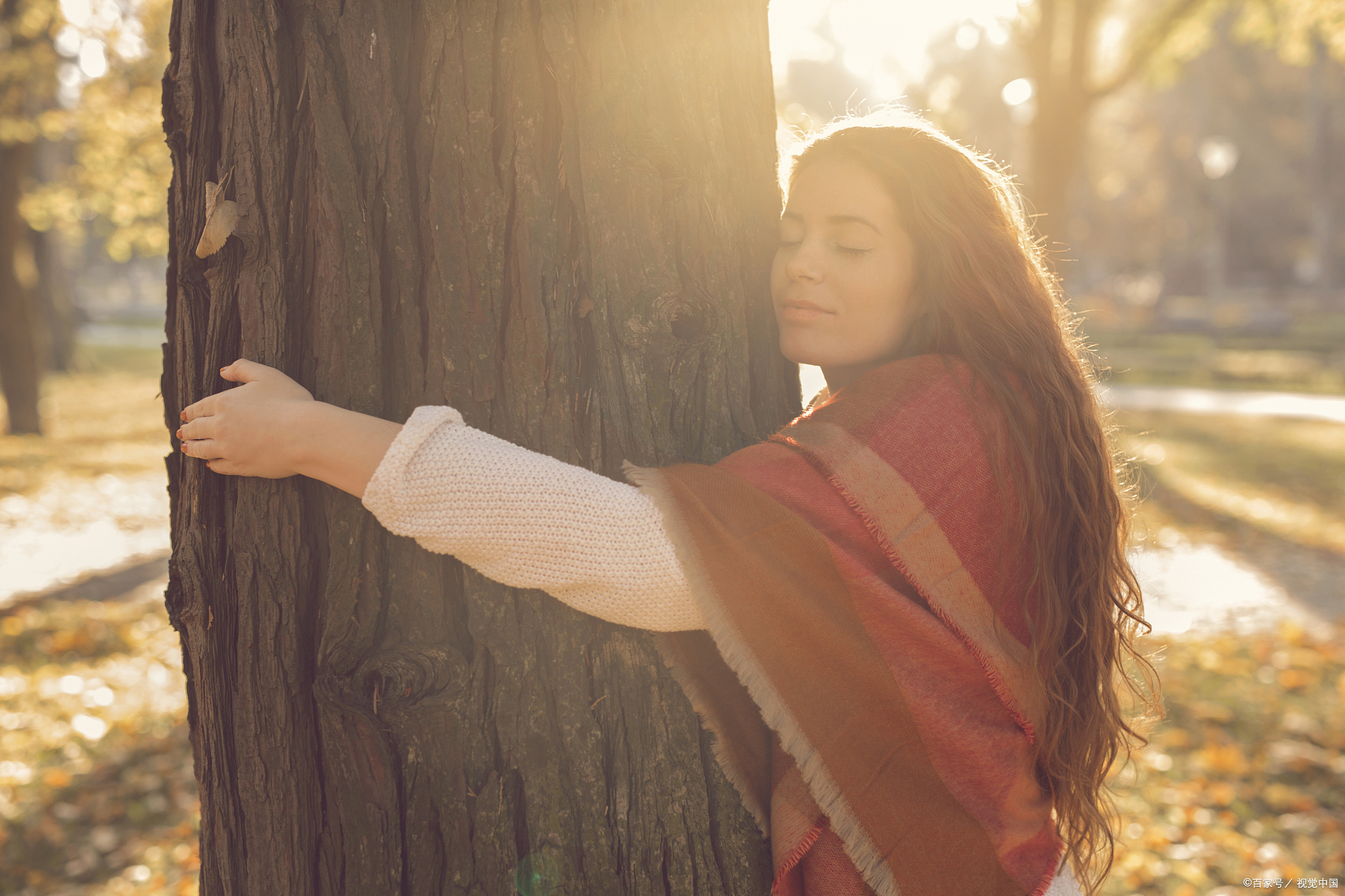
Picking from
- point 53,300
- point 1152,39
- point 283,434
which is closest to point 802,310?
point 283,434

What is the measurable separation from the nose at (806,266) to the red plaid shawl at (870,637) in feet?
0.82

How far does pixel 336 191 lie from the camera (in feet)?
5.14

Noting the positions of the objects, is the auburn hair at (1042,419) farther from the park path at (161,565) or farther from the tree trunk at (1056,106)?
the tree trunk at (1056,106)

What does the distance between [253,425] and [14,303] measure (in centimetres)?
1406

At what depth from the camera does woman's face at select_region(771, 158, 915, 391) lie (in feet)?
6.09

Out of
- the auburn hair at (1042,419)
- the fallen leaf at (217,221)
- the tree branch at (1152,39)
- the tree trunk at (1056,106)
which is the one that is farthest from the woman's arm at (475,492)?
the tree branch at (1152,39)

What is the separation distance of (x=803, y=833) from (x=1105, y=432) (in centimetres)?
98

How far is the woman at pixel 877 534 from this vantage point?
1.50 m

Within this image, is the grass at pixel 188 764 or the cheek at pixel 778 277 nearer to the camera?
the cheek at pixel 778 277

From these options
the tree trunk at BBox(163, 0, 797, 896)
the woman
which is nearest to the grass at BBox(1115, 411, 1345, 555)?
the woman

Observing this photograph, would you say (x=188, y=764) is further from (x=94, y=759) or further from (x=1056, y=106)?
(x=1056, y=106)

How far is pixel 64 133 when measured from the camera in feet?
38.3

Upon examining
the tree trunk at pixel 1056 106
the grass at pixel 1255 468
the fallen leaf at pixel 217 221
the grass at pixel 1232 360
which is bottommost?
the grass at pixel 1255 468

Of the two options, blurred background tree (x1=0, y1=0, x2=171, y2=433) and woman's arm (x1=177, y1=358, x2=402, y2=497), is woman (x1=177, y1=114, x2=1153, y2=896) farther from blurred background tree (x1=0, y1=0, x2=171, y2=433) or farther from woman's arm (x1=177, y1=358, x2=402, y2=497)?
blurred background tree (x1=0, y1=0, x2=171, y2=433)
